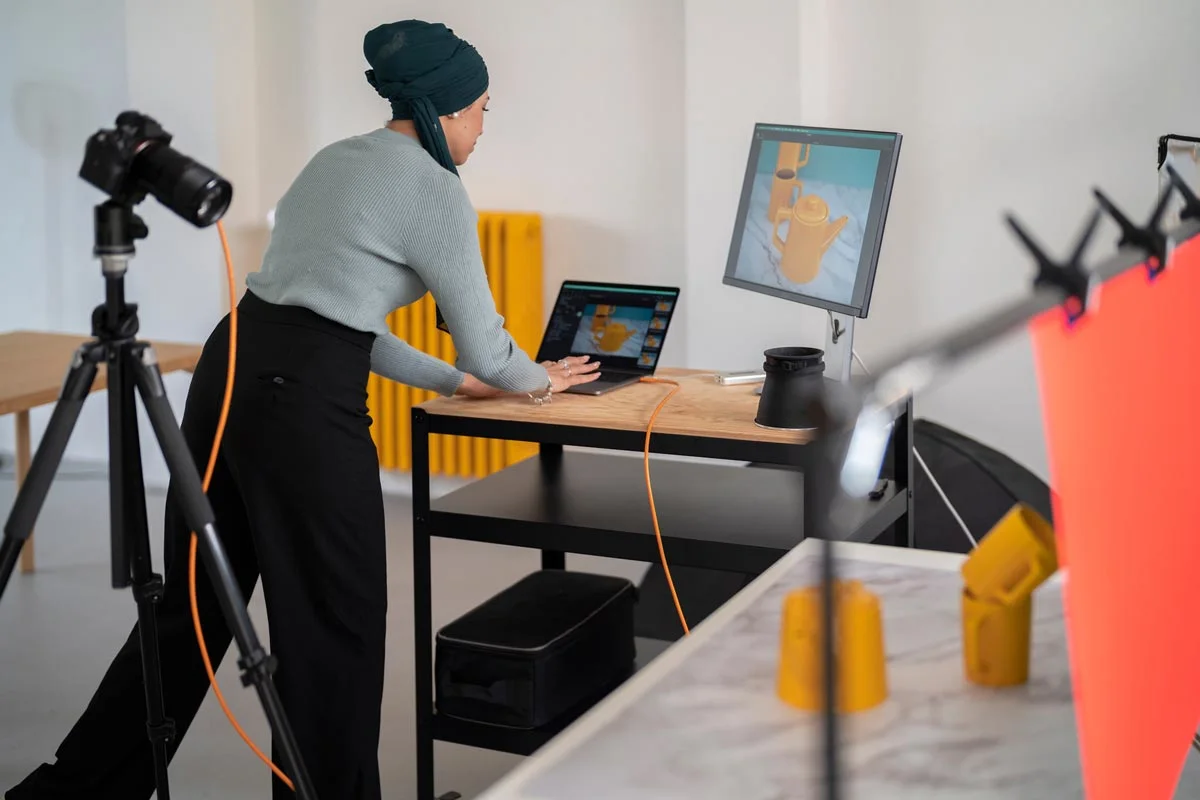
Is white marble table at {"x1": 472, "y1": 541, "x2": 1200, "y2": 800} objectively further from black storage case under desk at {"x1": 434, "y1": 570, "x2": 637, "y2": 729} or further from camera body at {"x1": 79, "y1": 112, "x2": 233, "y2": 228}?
black storage case under desk at {"x1": 434, "y1": 570, "x2": 637, "y2": 729}

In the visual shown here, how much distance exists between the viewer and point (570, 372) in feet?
7.79

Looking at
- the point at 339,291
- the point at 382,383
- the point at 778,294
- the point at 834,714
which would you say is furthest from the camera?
the point at 382,383

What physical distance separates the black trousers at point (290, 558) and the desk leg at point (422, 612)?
8.4 inches

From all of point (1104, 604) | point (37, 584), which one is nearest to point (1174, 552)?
point (1104, 604)

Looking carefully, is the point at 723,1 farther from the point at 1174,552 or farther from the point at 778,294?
the point at 1174,552

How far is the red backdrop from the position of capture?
A: 739 millimetres

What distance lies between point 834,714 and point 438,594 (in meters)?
2.93

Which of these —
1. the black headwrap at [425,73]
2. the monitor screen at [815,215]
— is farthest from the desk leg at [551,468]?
the black headwrap at [425,73]

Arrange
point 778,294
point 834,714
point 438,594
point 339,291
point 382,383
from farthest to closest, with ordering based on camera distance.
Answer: point 382,383 < point 438,594 < point 778,294 < point 339,291 < point 834,714

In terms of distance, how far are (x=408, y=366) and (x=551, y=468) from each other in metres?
0.53

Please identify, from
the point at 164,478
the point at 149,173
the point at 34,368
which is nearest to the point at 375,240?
the point at 149,173

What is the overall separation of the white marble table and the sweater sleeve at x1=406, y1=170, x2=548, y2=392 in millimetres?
881

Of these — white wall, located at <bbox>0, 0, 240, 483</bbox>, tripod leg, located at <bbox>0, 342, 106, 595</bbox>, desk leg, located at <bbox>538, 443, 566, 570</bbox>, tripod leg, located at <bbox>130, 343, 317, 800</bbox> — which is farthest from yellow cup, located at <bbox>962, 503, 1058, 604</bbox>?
white wall, located at <bbox>0, 0, 240, 483</bbox>

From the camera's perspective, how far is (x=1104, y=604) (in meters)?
0.78
